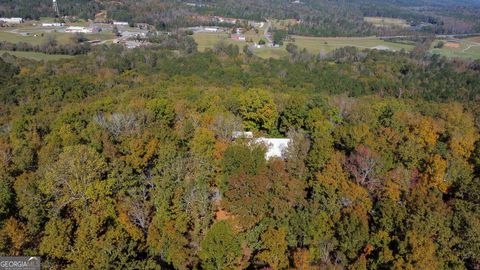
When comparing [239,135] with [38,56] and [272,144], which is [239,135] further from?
[38,56]

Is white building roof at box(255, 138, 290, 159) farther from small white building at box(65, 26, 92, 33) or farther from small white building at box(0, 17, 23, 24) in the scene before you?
small white building at box(0, 17, 23, 24)

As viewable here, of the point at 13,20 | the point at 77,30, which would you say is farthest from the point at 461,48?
the point at 13,20

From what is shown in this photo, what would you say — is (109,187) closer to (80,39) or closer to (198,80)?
(198,80)

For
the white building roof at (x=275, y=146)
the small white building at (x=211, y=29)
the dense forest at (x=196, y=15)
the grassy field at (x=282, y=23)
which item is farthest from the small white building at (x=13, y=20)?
the white building roof at (x=275, y=146)

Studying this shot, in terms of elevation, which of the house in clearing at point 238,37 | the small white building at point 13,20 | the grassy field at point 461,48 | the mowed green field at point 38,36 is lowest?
the grassy field at point 461,48

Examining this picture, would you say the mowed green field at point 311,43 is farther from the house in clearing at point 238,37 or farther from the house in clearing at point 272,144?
the house in clearing at point 272,144

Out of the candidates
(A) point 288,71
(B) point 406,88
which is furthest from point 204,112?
(B) point 406,88

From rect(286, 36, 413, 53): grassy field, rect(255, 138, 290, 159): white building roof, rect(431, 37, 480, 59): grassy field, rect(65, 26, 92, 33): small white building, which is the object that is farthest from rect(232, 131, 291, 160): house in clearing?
rect(65, 26, 92, 33): small white building

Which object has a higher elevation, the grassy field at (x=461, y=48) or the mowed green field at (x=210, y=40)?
the mowed green field at (x=210, y=40)
